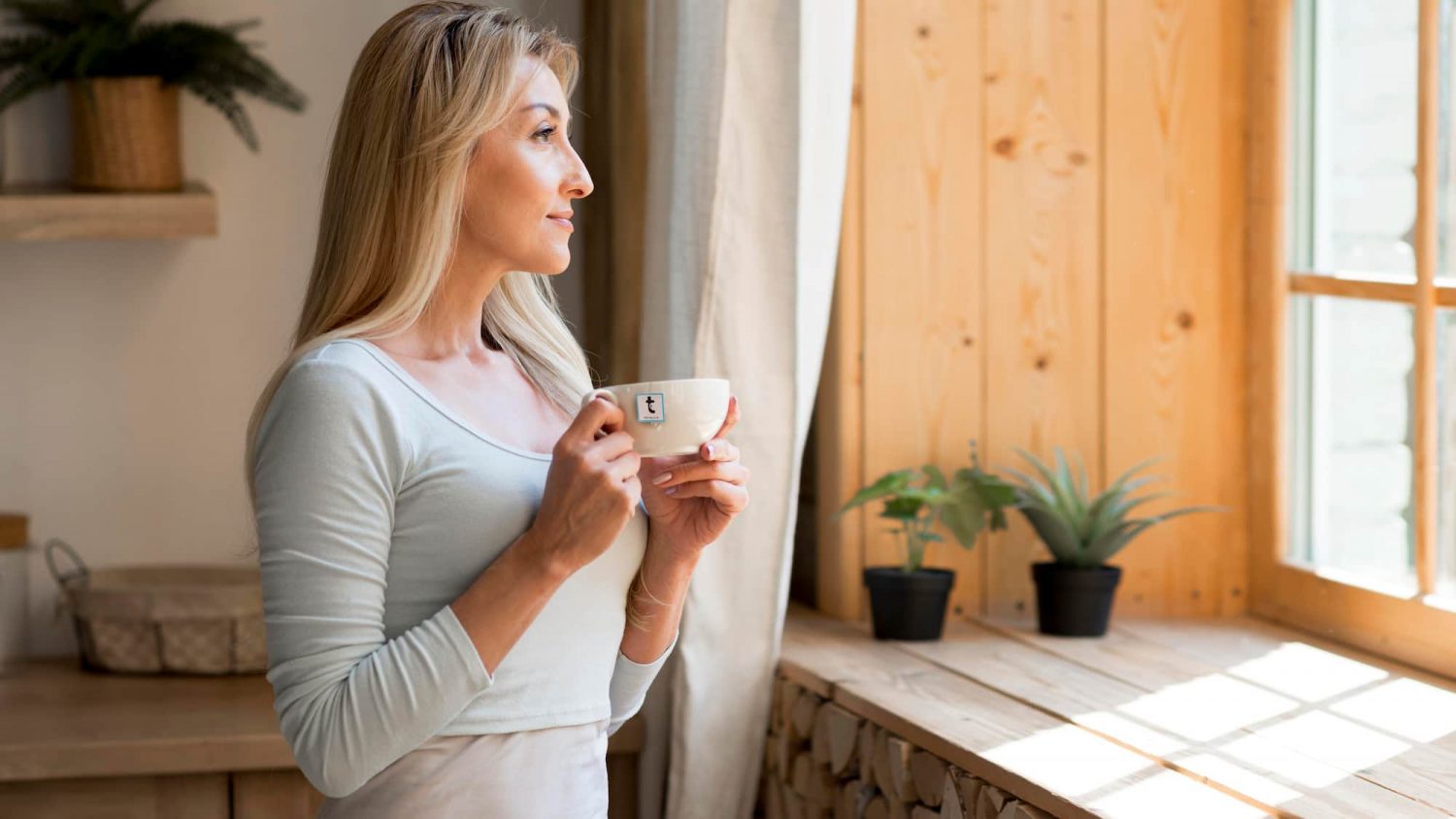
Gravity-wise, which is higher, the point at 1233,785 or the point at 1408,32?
the point at 1408,32

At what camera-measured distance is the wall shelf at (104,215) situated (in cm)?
241

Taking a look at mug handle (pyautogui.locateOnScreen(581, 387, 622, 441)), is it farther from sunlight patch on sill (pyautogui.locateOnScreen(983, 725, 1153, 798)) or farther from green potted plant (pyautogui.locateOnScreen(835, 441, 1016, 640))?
green potted plant (pyautogui.locateOnScreen(835, 441, 1016, 640))

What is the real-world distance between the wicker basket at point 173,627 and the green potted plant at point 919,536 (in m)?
1.00

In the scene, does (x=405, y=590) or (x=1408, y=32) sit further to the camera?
(x=1408, y=32)

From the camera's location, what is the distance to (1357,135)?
215cm

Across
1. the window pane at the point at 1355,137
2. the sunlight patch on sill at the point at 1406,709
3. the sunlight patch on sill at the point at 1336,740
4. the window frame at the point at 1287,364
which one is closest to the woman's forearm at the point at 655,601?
the sunlight patch on sill at the point at 1336,740

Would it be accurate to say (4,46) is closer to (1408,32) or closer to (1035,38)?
(1035,38)

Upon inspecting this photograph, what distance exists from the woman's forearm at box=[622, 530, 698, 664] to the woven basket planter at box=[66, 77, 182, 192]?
148 cm

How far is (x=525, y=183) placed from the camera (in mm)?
1312

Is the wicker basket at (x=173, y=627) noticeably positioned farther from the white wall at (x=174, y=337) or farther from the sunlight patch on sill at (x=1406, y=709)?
the sunlight patch on sill at (x=1406, y=709)

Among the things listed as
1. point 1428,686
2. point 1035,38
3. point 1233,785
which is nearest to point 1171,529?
point 1428,686

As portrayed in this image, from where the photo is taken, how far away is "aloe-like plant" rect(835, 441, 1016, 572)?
A: 2.17m

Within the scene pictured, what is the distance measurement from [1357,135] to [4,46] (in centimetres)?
211

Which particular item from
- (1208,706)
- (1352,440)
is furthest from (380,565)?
(1352,440)
